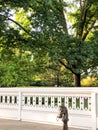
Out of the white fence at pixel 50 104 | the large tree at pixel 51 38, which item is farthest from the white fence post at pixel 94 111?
the large tree at pixel 51 38

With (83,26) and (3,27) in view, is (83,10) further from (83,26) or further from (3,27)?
(3,27)

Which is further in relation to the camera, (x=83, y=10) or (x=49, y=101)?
(x=83, y=10)

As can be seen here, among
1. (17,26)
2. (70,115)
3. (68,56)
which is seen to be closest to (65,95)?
(70,115)

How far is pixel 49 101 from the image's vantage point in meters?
9.20

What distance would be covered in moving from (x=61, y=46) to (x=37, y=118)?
827 centimetres

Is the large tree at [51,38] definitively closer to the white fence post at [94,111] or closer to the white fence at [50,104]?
the white fence at [50,104]

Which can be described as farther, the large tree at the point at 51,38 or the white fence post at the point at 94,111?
the large tree at the point at 51,38

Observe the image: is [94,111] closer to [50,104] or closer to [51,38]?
[50,104]

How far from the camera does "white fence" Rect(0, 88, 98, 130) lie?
7.83 meters

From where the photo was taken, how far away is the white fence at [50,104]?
25.7 ft

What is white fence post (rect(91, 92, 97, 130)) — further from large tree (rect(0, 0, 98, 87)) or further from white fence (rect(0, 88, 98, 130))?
large tree (rect(0, 0, 98, 87))

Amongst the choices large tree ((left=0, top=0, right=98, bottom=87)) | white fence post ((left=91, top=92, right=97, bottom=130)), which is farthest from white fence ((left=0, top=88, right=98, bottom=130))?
large tree ((left=0, top=0, right=98, bottom=87))

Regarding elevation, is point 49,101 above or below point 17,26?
below

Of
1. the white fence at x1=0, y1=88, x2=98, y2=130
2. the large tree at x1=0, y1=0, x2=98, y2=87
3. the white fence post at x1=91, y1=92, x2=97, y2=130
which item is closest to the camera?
the white fence post at x1=91, y1=92, x2=97, y2=130
